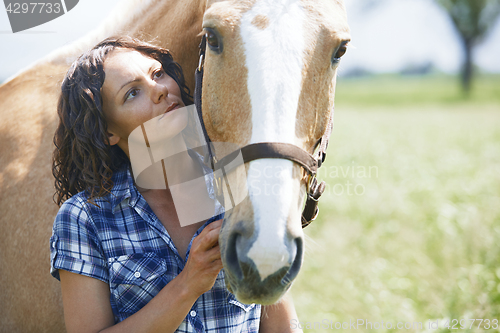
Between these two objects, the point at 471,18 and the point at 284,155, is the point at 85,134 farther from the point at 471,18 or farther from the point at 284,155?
the point at 471,18

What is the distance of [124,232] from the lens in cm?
165

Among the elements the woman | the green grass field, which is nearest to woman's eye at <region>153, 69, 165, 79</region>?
the woman

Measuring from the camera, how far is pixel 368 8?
38781 millimetres

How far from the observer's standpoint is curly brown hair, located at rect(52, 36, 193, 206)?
174cm

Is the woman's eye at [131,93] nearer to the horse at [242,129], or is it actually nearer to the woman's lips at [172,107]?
the woman's lips at [172,107]

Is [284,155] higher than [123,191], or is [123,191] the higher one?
[284,155]

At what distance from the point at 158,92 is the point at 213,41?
35 centimetres

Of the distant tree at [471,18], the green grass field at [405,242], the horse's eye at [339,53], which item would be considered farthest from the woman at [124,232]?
the distant tree at [471,18]

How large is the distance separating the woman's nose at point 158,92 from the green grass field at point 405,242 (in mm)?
937

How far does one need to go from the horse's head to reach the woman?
8.5 inches

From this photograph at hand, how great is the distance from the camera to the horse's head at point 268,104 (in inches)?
50.3

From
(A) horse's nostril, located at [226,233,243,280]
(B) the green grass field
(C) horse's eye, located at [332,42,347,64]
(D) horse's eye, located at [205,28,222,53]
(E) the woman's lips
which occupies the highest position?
(D) horse's eye, located at [205,28,222,53]

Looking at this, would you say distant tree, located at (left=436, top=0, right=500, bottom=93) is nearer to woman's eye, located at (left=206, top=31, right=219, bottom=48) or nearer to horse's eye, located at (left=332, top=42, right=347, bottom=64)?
horse's eye, located at (left=332, top=42, right=347, bottom=64)

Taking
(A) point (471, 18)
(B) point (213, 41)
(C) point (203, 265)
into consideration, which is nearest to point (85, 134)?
(B) point (213, 41)
